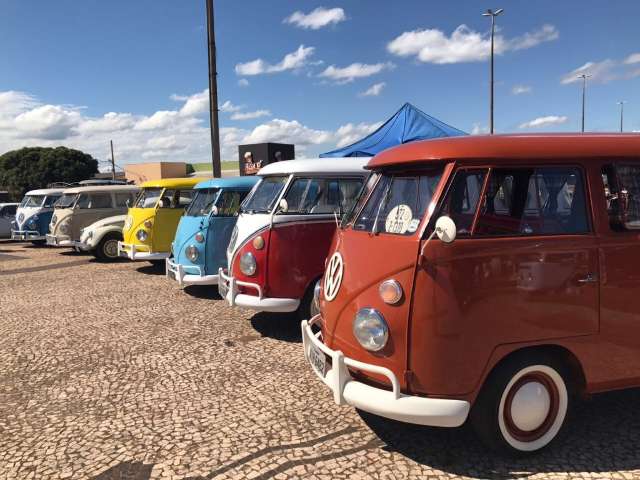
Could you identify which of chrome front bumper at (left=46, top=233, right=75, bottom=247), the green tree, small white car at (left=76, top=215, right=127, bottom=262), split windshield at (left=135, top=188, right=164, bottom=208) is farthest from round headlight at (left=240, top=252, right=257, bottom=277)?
the green tree

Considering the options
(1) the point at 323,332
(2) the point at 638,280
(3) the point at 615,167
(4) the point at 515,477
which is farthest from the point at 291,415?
(3) the point at 615,167

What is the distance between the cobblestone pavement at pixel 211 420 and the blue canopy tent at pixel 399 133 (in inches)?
223

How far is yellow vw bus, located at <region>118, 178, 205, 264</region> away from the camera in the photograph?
9922mm

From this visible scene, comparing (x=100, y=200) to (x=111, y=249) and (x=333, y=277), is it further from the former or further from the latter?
(x=333, y=277)

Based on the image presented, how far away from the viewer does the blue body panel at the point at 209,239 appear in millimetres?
7492

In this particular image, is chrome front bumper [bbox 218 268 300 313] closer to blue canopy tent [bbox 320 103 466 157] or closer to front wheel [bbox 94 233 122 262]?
blue canopy tent [bbox 320 103 466 157]

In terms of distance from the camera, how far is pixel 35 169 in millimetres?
45969

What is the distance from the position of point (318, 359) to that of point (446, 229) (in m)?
1.34

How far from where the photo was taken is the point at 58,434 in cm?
357

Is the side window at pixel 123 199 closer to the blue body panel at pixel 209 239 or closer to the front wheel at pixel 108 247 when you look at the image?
the front wheel at pixel 108 247

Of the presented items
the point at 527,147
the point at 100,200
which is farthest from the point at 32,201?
the point at 527,147

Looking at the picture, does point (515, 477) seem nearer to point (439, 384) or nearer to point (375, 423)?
point (439, 384)

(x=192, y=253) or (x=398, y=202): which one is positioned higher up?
(x=398, y=202)

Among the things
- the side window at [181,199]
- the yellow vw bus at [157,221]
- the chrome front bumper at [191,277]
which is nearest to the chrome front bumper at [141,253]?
the yellow vw bus at [157,221]
